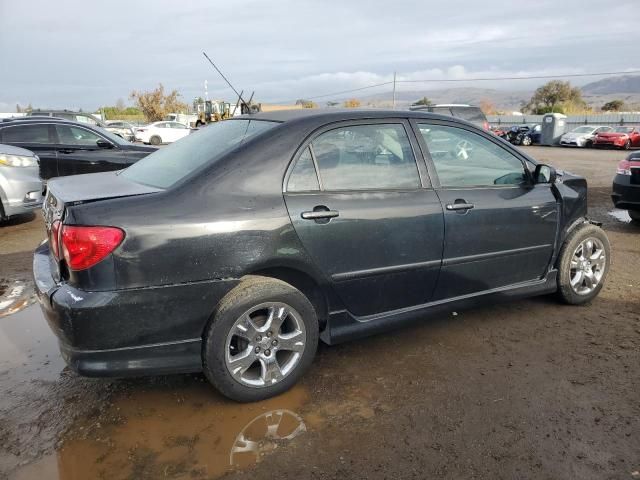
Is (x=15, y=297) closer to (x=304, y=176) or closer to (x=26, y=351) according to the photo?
(x=26, y=351)

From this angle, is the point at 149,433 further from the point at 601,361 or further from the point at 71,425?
the point at 601,361

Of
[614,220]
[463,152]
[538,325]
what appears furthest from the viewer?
[614,220]

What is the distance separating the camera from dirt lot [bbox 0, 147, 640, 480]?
241 cm

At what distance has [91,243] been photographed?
8.16 feet

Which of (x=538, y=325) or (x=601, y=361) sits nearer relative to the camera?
(x=601, y=361)

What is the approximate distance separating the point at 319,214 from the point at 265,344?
2.64ft

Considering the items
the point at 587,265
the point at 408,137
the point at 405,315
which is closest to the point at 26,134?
the point at 408,137

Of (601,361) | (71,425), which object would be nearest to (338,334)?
(71,425)

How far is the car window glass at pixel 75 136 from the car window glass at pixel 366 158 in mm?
7041

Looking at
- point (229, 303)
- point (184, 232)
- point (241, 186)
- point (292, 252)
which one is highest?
point (241, 186)

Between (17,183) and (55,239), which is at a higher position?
(55,239)

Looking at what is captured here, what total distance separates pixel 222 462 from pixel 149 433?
49 cm

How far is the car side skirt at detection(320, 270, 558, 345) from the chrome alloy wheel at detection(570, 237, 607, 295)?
44cm

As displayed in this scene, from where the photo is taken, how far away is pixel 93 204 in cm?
258
